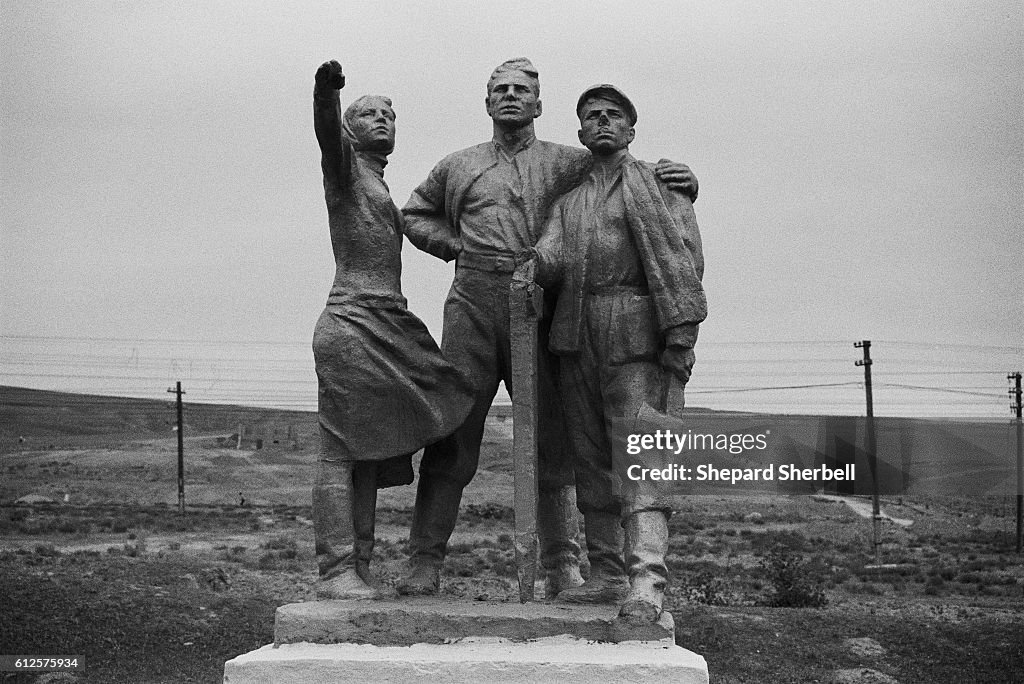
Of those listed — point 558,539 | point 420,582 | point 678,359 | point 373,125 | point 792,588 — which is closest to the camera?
point 678,359

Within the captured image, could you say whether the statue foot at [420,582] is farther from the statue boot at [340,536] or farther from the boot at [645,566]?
the boot at [645,566]

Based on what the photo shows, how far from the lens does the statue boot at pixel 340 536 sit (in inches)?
246

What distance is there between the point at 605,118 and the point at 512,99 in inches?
20.1

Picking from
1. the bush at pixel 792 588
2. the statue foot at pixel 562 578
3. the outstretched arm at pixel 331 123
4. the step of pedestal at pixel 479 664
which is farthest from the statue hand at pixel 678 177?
the bush at pixel 792 588

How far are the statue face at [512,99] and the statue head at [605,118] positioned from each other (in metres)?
0.29

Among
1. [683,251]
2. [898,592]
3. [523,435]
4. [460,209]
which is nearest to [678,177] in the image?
[683,251]

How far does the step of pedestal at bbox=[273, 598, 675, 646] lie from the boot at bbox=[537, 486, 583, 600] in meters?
0.79

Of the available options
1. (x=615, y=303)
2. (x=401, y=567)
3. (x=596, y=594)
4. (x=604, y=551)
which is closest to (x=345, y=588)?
(x=401, y=567)

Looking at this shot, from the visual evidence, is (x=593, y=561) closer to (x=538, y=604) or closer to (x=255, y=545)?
(x=538, y=604)

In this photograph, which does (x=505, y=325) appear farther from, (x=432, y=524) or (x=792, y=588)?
(x=792, y=588)

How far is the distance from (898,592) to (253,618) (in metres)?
8.52

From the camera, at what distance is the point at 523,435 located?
6.18 meters

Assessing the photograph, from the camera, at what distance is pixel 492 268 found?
6578 mm

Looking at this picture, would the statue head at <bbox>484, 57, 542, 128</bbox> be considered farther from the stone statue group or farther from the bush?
the bush
